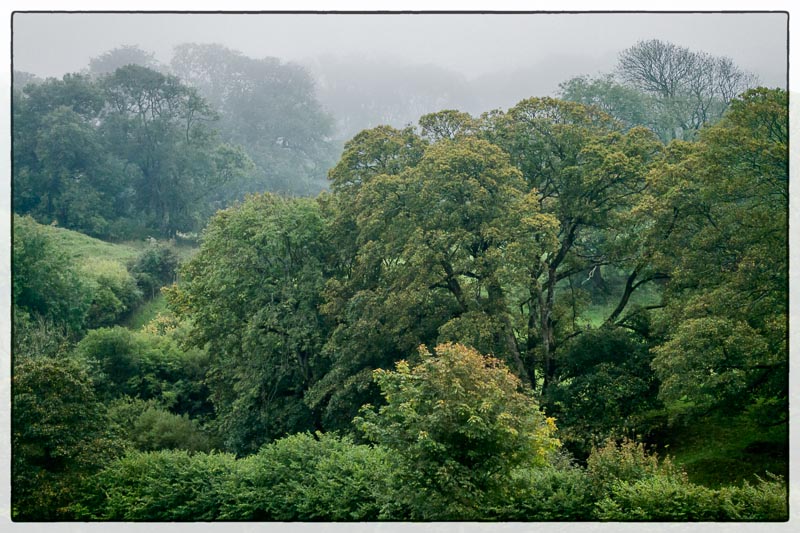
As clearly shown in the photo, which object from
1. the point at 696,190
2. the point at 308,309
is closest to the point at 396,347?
the point at 308,309

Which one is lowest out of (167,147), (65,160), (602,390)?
(602,390)

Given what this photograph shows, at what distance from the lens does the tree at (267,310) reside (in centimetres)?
2042

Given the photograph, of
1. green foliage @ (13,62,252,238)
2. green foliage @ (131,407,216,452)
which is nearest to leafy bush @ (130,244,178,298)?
green foliage @ (13,62,252,238)

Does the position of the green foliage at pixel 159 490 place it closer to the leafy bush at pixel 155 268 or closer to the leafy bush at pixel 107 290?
the leafy bush at pixel 107 290

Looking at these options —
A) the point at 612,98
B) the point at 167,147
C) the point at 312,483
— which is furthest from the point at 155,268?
the point at 612,98

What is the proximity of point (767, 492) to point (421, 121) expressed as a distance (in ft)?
32.3

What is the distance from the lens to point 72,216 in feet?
65.8

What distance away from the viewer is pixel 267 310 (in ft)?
67.4

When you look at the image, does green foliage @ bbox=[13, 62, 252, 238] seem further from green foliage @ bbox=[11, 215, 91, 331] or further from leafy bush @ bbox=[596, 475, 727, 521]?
leafy bush @ bbox=[596, 475, 727, 521]

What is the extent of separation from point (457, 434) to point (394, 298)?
508 cm

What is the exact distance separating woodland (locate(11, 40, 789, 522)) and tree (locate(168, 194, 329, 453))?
0.23 ft

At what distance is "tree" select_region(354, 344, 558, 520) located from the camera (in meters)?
14.2

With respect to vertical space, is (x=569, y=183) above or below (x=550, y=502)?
above

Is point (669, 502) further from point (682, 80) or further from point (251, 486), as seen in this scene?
point (682, 80)
